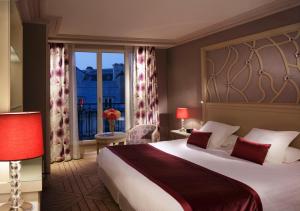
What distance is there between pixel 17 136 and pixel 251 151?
8.34ft

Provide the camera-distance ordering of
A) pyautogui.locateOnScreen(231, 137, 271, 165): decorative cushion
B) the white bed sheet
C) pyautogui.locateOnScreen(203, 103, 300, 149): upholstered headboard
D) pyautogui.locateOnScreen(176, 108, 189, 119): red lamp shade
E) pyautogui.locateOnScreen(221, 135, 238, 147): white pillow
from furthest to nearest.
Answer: pyautogui.locateOnScreen(176, 108, 189, 119): red lamp shade
pyautogui.locateOnScreen(221, 135, 238, 147): white pillow
pyautogui.locateOnScreen(203, 103, 300, 149): upholstered headboard
pyautogui.locateOnScreen(231, 137, 271, 165): decorative cushion
the white bed sheet

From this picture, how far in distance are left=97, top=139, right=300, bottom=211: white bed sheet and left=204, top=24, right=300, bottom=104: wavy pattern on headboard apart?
3.20 ft

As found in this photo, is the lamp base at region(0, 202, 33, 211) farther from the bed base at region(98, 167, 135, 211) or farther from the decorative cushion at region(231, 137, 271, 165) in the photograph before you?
the decorative cushion at region(231, 137, 271, 165)

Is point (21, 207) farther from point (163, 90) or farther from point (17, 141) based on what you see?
point (163, 90)

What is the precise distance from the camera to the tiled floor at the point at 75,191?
3490 millimetres

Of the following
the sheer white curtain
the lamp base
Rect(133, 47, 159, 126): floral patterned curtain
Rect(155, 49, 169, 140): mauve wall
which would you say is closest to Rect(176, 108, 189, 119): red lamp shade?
Rect(133, 47, 159, 126): floral patterned curtain

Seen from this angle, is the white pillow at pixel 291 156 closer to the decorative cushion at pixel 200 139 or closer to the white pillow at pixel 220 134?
the white pillow at pixel 220 134

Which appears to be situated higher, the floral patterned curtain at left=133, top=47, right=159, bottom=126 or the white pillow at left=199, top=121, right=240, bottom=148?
the floral patterned curtain at left=133, top=47, right=159, bottom=126

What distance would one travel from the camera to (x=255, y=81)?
4.04 m

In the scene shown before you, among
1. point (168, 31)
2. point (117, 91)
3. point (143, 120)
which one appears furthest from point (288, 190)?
point (117, 91)

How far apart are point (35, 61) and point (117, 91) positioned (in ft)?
8.10

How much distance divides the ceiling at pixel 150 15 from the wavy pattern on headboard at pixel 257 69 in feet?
1.14

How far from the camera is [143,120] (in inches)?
250

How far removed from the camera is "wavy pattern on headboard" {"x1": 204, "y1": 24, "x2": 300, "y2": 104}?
3.50 meters
